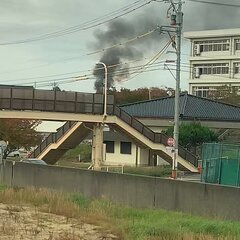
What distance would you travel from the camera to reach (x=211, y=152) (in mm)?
36219

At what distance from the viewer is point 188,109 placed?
230 feet

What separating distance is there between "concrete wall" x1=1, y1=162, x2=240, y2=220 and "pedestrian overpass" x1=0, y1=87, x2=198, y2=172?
17.3 m

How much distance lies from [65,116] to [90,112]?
2.45 metres

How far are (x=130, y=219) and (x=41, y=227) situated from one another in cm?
316

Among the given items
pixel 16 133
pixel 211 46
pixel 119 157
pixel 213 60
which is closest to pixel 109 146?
pixel 119 157

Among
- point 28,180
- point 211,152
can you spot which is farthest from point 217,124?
point 28,180

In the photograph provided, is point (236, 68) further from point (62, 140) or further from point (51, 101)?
point (51, 101)

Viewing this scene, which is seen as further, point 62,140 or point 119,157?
point 119,157

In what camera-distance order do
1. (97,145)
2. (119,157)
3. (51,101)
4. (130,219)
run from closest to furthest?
(130,219) < (51,101) < (97,145) < (119,157)

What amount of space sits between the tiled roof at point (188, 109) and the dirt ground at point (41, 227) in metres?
49.7

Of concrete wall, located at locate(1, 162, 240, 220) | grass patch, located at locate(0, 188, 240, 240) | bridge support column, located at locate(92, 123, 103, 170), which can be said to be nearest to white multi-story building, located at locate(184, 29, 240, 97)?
bridge support column, located at locate(92, 123, 103, 170)

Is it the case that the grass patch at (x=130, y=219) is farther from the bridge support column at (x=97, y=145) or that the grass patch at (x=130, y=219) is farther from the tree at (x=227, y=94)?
the tree at (x=227, y=94)

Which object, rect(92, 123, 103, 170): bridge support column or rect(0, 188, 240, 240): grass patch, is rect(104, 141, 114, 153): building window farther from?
rect(0, 188, 240, 240): grass patch

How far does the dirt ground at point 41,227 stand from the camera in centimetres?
1360
